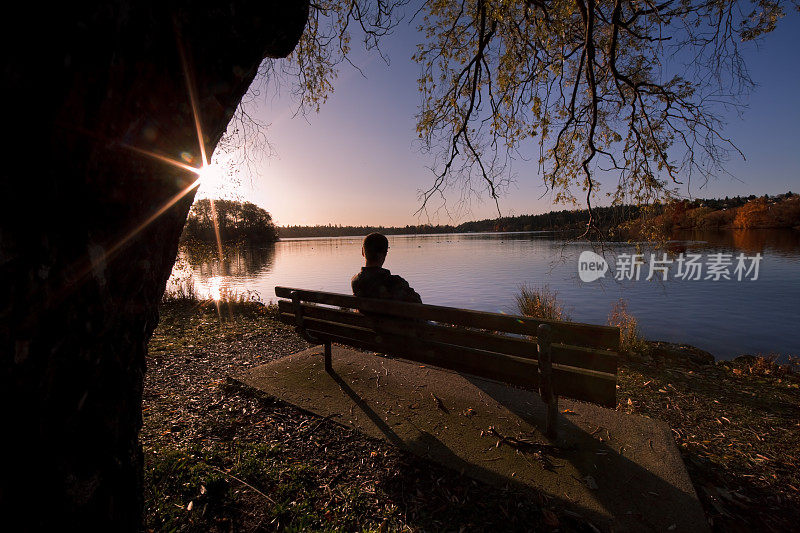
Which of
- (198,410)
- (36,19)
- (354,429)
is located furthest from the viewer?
(198,410)

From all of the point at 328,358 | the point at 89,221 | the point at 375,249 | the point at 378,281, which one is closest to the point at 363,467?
the point at 328,358

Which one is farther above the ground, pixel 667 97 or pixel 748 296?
pixel 667 97

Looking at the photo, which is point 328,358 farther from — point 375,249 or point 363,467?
point 363,467

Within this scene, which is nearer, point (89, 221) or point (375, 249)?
point (89, 221)

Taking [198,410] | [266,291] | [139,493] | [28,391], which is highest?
[28,391]

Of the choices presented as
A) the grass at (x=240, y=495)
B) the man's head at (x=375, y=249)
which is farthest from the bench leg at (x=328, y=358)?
the grass at (x=240, y=495)

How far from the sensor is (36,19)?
1.03m

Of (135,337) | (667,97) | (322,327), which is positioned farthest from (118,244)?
(667,97)

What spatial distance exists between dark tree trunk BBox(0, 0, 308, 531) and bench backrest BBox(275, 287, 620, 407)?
2.07m

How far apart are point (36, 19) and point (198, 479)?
114 inches

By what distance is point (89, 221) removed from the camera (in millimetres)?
1288

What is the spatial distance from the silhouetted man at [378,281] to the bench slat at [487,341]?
1.17ft

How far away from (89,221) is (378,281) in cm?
287

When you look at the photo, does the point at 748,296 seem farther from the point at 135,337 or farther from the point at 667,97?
the point at 135,337
